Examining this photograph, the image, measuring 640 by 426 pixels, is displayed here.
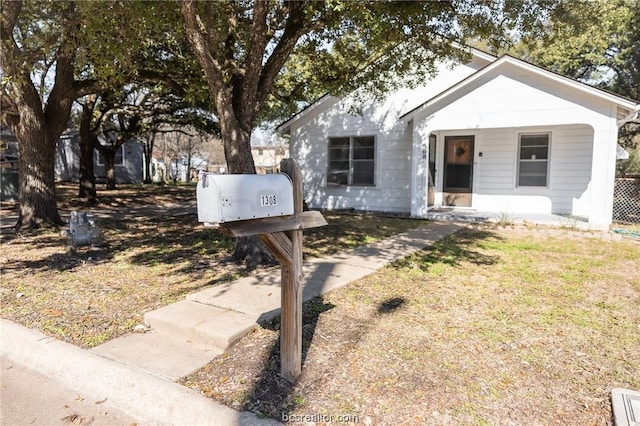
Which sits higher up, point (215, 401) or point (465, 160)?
point (465, 160)

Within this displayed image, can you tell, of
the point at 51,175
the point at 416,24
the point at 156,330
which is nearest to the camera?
the point at 156,330

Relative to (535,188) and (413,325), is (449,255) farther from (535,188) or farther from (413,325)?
(535,188)

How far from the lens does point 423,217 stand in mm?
11477

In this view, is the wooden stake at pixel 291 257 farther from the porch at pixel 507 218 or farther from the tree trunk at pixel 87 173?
the tree trunk at pixel 87 173

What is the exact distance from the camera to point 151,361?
329 cm

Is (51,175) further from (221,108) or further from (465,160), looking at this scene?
(465,160)

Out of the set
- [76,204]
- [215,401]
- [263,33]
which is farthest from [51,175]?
[215,401]

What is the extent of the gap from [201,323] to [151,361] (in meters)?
0.60

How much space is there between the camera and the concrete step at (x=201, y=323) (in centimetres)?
358

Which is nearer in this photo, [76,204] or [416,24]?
[416,24]

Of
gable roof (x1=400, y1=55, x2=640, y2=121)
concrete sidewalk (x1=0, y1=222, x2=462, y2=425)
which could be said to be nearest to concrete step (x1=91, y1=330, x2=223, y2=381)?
concrete sidewalk (x1=0, y1=222, x2=462, y2=425)

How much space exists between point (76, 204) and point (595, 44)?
19797 millimetres

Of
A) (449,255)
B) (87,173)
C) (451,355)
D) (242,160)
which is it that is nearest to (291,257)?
(451,355)

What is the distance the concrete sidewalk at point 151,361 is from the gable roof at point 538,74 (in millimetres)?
7831
